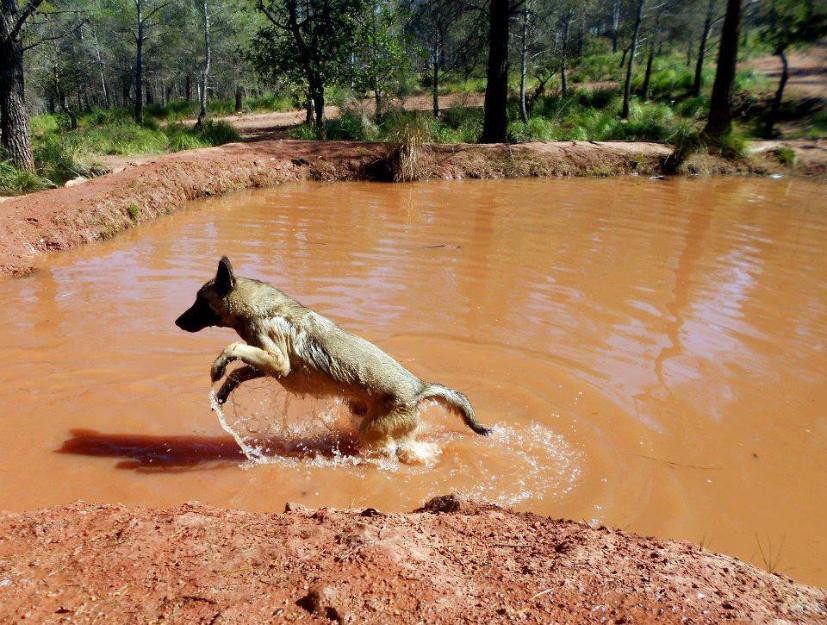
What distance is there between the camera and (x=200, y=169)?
1538 centimetres

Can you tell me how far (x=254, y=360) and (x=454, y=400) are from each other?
5.50 feet

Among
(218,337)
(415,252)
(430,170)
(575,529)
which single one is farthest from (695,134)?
(575,529)

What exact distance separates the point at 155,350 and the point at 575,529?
16.8 feet

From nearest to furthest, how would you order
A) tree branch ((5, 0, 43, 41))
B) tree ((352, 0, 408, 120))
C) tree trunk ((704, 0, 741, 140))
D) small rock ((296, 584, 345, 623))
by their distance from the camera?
small rock ((296, 584, 345, 623)) → tree branch ((5, 0, 43, 41)) → tree trunk ((704, 0, 741, 140)) → tree ((352, 0, 408, 120))

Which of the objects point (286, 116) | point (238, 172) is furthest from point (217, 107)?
point (238, 172)

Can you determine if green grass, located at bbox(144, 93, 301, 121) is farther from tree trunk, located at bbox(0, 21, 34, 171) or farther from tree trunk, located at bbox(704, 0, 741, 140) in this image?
tree trunk, located at bbox(704, 0, 741, 140)

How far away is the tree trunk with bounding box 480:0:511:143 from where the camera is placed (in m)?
20.1

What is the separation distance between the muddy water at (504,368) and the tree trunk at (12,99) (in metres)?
4.94

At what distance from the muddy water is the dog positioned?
0.44 metres

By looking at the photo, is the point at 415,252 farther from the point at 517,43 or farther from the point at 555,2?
the point at 555,2

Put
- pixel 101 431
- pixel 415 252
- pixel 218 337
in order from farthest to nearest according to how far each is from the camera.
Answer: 1. pixel 415 252
2. pixel 218 337
3. pixel 101 431

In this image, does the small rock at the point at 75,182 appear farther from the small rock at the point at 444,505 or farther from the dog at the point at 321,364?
the small rock at the point at 444,505

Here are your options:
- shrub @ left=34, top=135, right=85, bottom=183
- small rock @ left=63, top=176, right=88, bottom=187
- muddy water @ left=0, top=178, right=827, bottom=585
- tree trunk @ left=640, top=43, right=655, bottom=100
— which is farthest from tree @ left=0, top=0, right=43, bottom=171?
tree trunk @ left=640, top=43, right=655, bottom=100

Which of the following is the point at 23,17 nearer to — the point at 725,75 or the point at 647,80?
the point at 725,75
